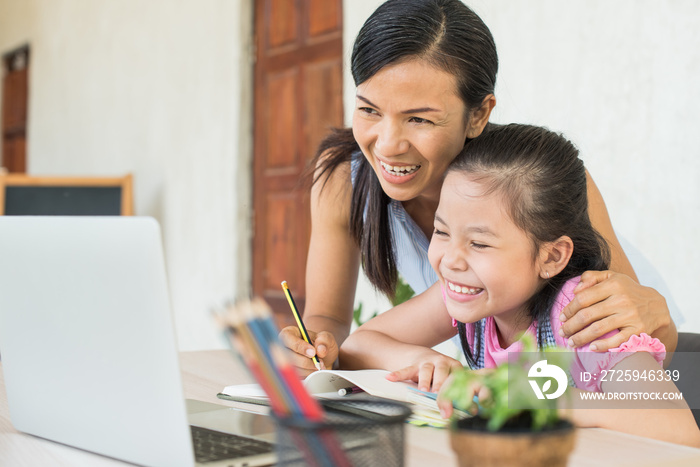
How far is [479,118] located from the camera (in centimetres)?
128

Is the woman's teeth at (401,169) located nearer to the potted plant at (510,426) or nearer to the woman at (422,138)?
the woman at (422,138)

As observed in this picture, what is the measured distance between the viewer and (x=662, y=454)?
707 mm

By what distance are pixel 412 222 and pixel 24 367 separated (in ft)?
2.82

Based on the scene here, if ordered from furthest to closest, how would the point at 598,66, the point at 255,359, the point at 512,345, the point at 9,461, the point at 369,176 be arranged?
1. the point at 598,66
2. the point at 369,176
3. the point at 512,345
4. the point at 9,461
5. the point at 255,359

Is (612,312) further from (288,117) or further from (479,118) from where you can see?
(288,117)

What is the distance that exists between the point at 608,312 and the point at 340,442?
0.65 metres

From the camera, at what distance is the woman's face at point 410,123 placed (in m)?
1.17

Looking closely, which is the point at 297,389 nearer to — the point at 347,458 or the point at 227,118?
the point at 347,458

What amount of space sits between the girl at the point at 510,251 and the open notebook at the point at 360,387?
0.03 meters

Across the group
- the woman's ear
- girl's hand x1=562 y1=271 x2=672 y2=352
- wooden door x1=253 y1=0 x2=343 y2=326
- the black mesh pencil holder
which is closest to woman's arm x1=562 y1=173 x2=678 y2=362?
girl's hand x1=562 y1=271 x2=672 y2=352

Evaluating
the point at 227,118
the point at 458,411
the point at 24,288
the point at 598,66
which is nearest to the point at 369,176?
the point at 458,411

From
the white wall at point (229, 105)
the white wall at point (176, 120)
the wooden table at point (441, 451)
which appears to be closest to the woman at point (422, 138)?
the wooden table at point (441, 451)

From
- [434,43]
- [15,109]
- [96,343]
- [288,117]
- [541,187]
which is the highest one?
[15,109]

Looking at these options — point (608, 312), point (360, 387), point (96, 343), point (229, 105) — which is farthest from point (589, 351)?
point (229, 105)
